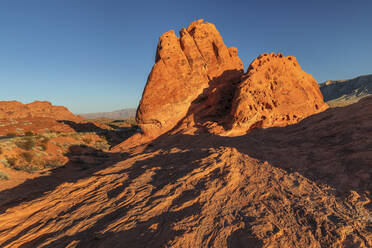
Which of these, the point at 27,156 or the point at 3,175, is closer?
the point at 3,175

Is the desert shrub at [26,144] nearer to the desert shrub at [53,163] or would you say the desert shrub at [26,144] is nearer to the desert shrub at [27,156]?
the desert shrub at [27,156]

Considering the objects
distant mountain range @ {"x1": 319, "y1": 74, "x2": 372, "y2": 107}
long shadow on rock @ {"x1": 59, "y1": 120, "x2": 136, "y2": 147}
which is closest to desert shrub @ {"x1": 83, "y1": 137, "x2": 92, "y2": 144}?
long shadow on rock @ {"x1": 59, "y1": 120, "x2": 136, "y2": 147}

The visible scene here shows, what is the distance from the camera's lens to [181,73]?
16312mm

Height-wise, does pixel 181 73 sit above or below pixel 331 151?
above

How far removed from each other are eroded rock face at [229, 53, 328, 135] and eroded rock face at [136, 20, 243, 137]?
132 inches

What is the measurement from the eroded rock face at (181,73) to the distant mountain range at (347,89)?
295 ft

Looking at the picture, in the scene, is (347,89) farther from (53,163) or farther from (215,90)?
(53,163)

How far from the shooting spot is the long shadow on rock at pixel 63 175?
8.17 m

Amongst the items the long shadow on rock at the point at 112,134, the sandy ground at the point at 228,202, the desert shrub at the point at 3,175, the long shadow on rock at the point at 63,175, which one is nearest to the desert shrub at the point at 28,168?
the desert shrub at the point at 3,175

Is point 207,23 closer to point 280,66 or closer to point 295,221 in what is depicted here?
point 280,66

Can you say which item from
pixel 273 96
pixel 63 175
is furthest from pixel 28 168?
pixel 273 96

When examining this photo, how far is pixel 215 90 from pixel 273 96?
16.4ft

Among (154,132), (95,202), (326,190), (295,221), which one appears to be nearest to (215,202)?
(295,221)

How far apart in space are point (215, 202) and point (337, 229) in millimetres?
2359
